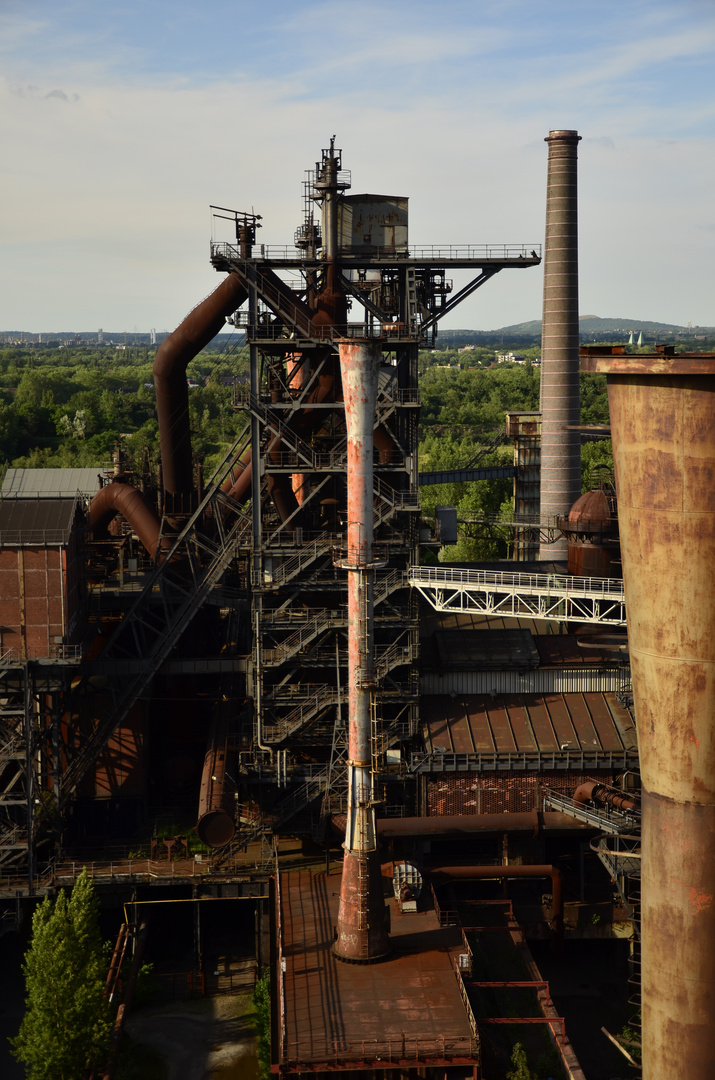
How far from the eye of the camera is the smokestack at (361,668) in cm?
2734

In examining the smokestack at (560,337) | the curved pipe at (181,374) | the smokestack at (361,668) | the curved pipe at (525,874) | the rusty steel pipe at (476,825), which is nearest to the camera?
the smokestack at (361,668)

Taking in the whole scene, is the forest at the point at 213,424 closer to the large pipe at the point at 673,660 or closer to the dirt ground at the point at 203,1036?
the dirt ground at the point at 203,1036

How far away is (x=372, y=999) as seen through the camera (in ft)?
86.6

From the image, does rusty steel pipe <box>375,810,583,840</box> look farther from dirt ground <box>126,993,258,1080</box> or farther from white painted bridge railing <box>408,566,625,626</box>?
dirt ground <box>126,993,258,1080</box>

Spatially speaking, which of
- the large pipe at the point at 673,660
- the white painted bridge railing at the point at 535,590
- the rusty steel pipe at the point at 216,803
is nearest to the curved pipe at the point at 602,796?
the white painted bridge railing at the point at 535,590

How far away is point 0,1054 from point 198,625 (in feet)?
53.9

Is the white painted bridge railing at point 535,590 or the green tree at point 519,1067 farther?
the white painted bridge railing at point 535,590

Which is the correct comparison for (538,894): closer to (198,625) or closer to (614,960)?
(614,960)

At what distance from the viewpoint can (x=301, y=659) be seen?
35.7 meters

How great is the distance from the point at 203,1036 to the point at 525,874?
1047 centimetres

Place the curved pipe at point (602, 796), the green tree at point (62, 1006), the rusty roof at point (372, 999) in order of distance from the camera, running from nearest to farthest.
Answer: the rusty roof at point (372, 999), the green tree at point (62, 1006), the curved pipe at point (602, 796)

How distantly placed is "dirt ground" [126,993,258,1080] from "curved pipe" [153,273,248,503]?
18.5 m

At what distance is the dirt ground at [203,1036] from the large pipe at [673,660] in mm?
12616

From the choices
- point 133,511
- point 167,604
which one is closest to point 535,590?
point 167,604
